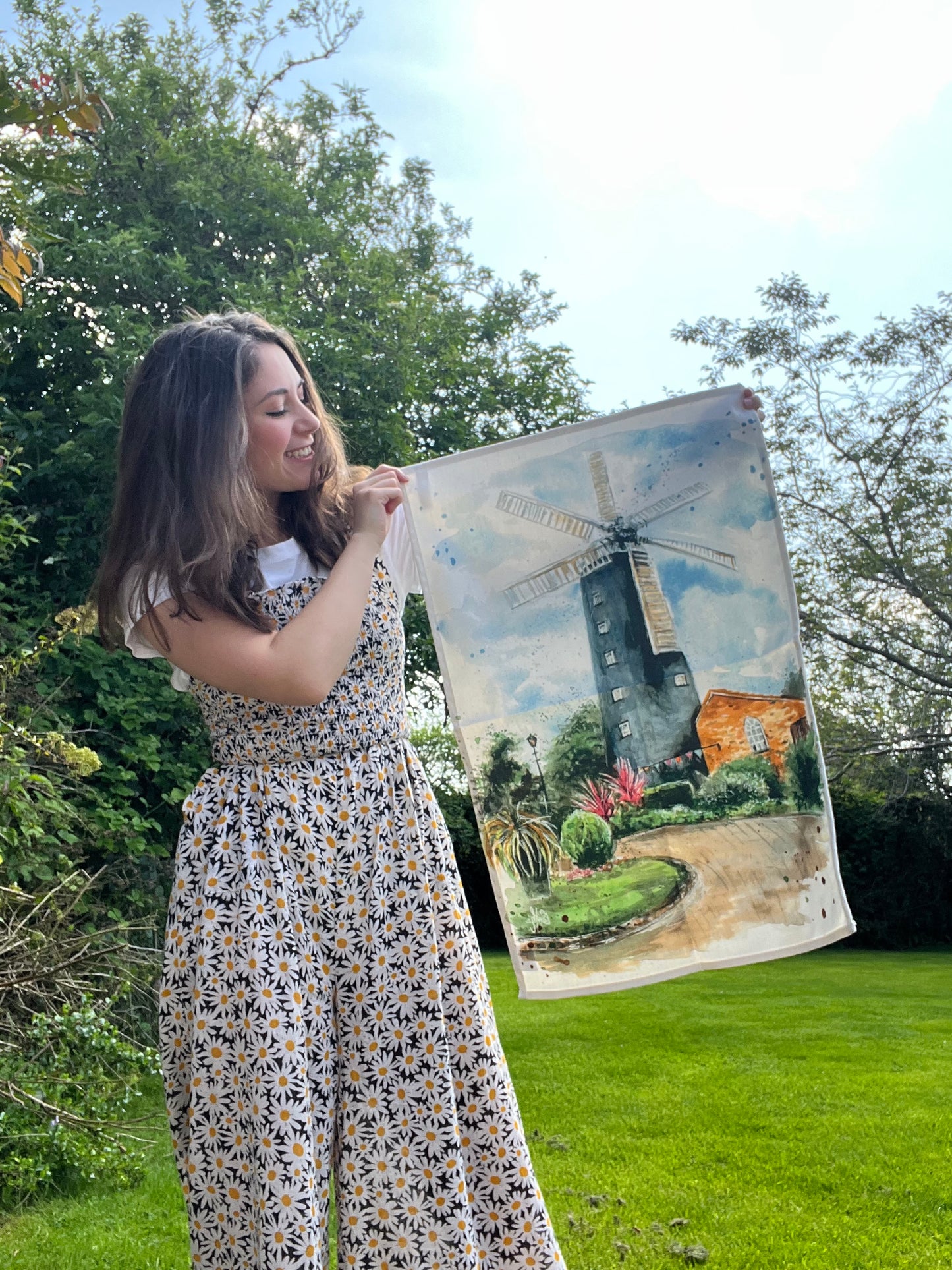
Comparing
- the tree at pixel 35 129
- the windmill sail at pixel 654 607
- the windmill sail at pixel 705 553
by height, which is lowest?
the windmill sail at pixel 654 607

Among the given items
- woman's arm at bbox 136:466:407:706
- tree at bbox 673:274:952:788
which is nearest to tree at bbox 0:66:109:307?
woman's arm at bbox 136:466:407:706

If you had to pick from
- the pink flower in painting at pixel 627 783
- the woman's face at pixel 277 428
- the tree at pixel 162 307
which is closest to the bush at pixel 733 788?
the pink flower in painting at pixel 627 783

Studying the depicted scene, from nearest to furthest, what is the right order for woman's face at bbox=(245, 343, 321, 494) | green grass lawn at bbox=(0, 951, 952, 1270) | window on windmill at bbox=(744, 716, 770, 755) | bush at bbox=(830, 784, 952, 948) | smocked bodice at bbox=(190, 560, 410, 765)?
smocked bodice at bbox=(190, 560, 410, 765)
woman's face at bbox=(245, 343, 321, 494)
window on windmill at bbox=(744, 716, 770, 755)
green grass lawn at bbox=(0, 951, 952, 1270)
bush at bbox=(830, 784, 952, 948)

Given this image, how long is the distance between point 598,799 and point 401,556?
0.62 metres

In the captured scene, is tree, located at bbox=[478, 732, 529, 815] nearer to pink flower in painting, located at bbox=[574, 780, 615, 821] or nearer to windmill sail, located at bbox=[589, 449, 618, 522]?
pink flower in painting, located at bbox=[574, 780, 615, 821]

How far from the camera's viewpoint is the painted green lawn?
2146mm

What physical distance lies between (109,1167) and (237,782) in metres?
3.09

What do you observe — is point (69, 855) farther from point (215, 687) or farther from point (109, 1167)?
point (215, 687)

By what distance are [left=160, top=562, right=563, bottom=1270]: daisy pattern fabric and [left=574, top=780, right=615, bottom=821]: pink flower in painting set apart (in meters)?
0.55

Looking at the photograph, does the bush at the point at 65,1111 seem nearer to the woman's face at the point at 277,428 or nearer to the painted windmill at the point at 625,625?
the painted windmill at the point at 625,625

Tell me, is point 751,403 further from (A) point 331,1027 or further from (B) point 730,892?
(A) point 331,1027

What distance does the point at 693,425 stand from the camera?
2.30m

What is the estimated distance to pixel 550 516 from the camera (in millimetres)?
2262

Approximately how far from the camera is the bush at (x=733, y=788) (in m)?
2.23
